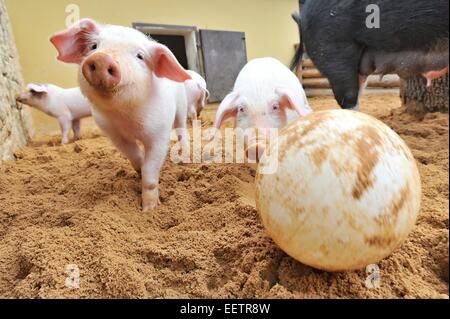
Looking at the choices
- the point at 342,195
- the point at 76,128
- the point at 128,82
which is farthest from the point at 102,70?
the point at 76,128

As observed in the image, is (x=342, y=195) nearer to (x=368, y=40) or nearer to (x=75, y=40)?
(x=75, y=40)

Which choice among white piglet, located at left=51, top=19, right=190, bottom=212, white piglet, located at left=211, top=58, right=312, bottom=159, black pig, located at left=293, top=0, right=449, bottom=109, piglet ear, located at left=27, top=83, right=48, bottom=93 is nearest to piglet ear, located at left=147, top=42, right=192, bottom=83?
white piglet, located at left=51, top=19, right=190, bottom=212

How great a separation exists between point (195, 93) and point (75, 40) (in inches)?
58.2

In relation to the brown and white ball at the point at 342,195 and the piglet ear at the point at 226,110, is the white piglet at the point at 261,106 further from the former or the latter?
the brown and white ball at the point at 342,195

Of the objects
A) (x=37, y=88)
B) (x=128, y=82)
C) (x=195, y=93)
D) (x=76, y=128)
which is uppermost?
(x=128, y=82)

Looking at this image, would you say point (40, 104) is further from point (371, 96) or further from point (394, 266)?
point (371, 96)

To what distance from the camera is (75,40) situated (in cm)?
170

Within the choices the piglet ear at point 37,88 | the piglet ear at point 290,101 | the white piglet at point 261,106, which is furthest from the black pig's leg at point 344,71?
the piglet ear at point 37,88

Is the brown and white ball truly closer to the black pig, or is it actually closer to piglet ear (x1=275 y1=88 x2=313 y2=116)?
piglet ear (x1=275 y1=88 x2=313 y2=116)

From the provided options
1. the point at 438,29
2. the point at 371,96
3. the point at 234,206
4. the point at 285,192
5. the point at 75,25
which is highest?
the point at 75,25

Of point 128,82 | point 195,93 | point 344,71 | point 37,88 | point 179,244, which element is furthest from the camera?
point 37,88

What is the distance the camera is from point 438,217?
4.00 ft
